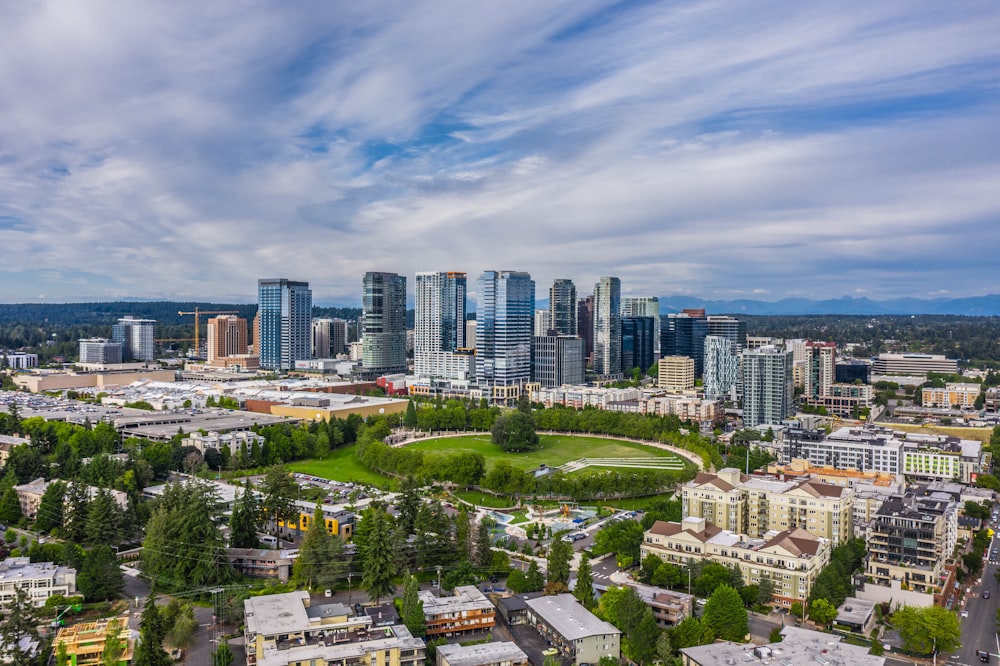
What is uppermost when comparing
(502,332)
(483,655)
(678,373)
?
(502,332)

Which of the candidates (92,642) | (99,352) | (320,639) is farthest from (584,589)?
(99,352)

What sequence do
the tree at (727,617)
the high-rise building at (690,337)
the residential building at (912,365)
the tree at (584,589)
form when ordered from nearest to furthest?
1. the tree at (727,617)
2. the tree at (584,589)
3. the residential building at (912,365)
4. the high-rise building at (690,337)

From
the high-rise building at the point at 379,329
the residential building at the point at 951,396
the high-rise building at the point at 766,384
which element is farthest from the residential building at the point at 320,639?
the high-rise building at the point at 379,329

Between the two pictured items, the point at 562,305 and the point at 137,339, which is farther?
the point at 137,339

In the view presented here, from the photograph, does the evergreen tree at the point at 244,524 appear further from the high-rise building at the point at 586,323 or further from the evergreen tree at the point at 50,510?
the high-rise building at the point at 586,323

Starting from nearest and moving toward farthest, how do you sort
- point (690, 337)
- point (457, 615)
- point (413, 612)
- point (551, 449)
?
point (413, 612)
point (457, 615)
point (551, 449)
point (690, 337)

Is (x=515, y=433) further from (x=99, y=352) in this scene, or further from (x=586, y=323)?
(x=99, y=352)

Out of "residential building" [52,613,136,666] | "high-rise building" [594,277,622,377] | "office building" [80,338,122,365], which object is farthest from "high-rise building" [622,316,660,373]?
"residential building" [52,613,136,666]
